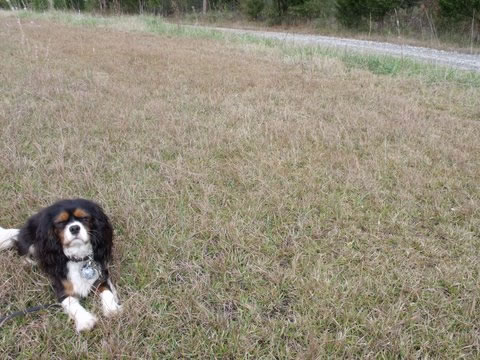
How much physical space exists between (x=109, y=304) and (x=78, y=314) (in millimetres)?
160

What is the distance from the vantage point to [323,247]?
8.43 feet

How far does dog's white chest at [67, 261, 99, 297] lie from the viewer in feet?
6.72

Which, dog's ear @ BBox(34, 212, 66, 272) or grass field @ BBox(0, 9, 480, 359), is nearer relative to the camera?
grass field @ BBox(0, 9, 480, 359)

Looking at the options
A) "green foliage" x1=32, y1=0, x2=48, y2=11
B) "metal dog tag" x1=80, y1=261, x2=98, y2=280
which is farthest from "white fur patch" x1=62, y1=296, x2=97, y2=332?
"green foliage" x1=32, y1=0, x2=48, y2=11

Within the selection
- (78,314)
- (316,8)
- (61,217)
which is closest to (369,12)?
(316,8)

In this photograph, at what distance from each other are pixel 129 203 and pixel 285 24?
20.1 m

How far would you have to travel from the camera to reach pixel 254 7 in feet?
73.0

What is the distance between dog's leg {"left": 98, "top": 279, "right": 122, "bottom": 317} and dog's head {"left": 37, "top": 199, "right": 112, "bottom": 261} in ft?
0.56

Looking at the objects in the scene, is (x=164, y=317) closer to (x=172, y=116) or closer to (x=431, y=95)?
(x=172, y=116)

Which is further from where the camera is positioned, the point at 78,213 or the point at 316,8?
the point at 316,8

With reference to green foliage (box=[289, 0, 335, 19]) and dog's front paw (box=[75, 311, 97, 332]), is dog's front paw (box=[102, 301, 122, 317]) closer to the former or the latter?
dog's front paw (box=[75, 311, 97, 332])

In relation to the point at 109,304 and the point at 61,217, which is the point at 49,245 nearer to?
the point at 61,217

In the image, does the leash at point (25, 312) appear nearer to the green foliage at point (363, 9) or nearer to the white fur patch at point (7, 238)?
the white fur patch at point (7, 238)

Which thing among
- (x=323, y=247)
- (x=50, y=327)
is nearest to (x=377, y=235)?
(x=323, y=247)
